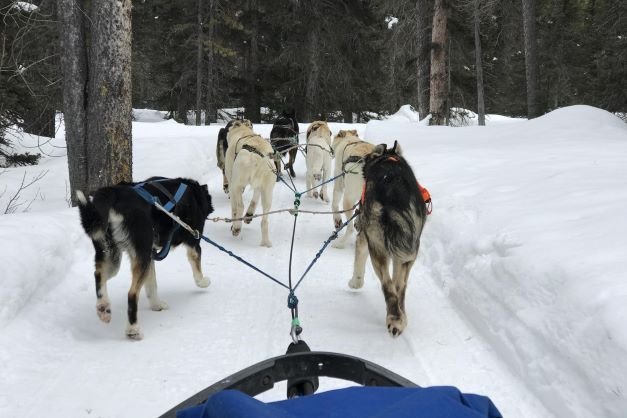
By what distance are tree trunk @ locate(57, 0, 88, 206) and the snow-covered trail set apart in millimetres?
1034

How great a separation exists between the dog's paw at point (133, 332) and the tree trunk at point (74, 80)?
12.0 feet

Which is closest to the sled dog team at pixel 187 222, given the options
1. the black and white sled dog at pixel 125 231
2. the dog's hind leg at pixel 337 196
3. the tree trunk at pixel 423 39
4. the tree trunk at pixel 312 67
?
the black and white sled dog at pixel 125 231

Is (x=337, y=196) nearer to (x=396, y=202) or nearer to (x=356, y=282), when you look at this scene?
(x=356, y=282)

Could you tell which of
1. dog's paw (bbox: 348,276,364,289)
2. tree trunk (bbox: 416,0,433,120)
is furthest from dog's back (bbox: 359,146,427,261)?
tree trunk (bbox: 416,0,433,120)

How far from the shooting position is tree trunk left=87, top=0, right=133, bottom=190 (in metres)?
6.57

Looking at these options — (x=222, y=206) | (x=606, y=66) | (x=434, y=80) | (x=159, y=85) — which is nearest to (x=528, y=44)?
(x=606, y=66)

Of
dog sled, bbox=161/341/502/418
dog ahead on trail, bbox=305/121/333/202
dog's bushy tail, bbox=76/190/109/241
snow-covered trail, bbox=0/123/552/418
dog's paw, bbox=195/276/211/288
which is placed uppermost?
dog ahead on trail, bbox=305/121/333/202

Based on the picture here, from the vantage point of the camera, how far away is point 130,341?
4.29m

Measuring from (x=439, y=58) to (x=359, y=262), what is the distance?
37.8 ft

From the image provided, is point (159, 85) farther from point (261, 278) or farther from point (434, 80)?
point (261, 278)

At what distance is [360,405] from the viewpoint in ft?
5.05

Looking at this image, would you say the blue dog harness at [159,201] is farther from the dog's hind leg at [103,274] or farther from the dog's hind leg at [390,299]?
the dog's hind leg at [390,299]

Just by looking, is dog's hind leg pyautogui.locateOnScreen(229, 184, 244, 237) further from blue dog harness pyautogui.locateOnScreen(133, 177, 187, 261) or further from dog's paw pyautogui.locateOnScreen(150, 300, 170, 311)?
dog's paw pyautogui.locateOnScreen(150, 300, 170, 311)

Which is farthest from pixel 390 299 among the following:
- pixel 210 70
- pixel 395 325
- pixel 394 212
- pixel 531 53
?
pixel 210 70
